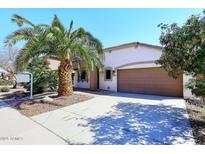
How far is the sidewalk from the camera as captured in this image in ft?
18.8

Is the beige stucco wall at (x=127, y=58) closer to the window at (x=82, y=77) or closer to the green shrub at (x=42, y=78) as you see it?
the window at (x=82, y=77)

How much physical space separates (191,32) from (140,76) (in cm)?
848

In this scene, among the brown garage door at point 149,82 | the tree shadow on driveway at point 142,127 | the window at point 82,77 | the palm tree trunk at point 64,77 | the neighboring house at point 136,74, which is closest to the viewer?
the tree shadow on driveway at point 142,127

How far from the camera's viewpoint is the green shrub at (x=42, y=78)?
16.8 metres

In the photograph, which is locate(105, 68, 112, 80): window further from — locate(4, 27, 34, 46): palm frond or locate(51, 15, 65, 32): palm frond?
locate(4, 27, 34, 46): palm frond

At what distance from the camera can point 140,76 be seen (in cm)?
1503

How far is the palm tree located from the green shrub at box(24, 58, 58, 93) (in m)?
5.06

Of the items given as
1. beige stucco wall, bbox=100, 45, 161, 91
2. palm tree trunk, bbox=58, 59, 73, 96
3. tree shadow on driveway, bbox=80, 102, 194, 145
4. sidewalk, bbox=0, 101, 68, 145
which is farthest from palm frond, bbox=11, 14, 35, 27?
beige stucco wall, bbox=100, 45, 161, 91

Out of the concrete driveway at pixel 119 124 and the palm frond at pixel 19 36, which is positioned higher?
the palm frond at pixel 19 36

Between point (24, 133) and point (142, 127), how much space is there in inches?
176

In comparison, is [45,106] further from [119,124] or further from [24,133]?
[119,124]

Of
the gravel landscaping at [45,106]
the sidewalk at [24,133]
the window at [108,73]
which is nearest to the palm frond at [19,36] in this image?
the gravel landscaping at [45,106]

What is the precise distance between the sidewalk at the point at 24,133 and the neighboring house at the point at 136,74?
29.4 feet
